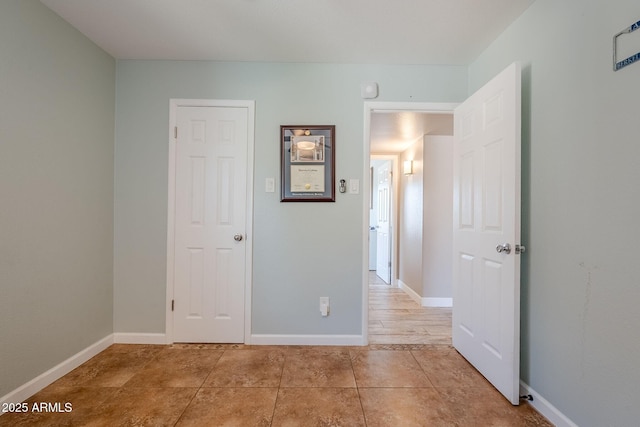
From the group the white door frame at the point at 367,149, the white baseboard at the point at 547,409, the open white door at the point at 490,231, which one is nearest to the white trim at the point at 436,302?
the open white door at the point at 490,231

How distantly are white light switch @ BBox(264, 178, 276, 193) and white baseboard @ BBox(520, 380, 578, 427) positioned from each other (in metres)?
2.18

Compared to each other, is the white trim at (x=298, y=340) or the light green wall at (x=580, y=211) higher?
the light green wall at (x=580, y=211)

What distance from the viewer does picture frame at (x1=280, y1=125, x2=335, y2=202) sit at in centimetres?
243

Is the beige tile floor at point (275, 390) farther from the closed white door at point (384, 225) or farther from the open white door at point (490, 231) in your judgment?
the closed white door at point (384, 225)

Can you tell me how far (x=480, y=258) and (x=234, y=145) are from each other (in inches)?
82.0

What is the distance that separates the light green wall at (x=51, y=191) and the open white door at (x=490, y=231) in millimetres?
2827

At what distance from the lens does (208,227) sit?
2.44 m

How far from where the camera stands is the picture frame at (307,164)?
7.98ft

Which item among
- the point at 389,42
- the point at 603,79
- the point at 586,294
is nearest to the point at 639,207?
the point at 586,294

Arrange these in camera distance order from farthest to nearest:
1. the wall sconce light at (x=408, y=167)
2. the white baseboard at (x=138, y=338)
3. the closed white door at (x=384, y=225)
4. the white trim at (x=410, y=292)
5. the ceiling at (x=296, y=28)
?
1. the closed white door at (x=384, y=225)
2. the wall sconce light at (x=408, y=167)
3. the white trim at (x=410, y=292)
4. the white baseboard at (x=138, y=338)
5. the ceiling at (x=296, y=28)

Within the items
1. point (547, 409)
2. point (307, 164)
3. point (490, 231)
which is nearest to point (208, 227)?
point (307, 164)

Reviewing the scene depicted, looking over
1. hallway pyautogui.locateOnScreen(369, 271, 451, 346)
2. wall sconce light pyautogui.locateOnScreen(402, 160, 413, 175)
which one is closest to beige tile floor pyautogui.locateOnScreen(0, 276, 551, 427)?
hallway pyautogui.locateOnScreen(369, 271, 451, 346)

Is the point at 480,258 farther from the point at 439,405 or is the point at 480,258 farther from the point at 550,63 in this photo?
the point at 550,63

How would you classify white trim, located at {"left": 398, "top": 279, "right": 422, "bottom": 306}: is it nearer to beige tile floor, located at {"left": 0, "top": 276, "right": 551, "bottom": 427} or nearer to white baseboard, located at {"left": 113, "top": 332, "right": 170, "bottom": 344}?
beige tile floor, located at {"left": 0, "top": 276, "right": 551, "bottom": 427}
